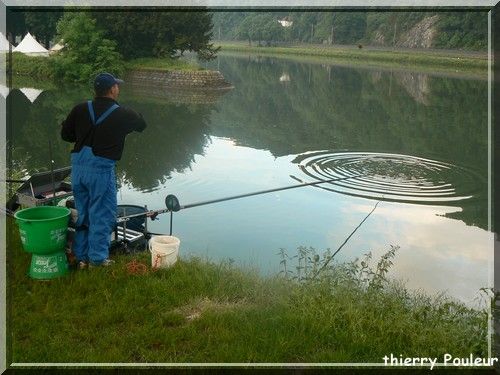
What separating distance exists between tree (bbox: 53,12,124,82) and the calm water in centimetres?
542

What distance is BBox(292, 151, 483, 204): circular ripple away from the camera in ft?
29.2

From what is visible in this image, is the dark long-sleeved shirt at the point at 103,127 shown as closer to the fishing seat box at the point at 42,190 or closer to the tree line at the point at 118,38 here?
the fishing seat box at the point at 42,190

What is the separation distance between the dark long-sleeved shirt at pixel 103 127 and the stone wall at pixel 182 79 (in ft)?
82.2

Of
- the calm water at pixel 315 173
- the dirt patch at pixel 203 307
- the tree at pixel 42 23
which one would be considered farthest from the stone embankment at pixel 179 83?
the dirt patch at pixel 203 307

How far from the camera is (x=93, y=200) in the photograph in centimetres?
412

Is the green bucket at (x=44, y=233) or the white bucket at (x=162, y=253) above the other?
the green bucket at (x=44, y=233)

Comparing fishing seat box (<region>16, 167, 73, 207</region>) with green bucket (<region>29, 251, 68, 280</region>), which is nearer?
green bucket (<region>29, 251, 68, 280</region>)

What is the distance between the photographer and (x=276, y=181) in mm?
10031

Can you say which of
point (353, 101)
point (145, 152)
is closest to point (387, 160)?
point (145, 152)

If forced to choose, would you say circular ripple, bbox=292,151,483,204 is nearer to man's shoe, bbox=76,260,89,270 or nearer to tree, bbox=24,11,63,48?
man's shoe, bbox=76,260,89,270

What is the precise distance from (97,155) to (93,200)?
344 mm

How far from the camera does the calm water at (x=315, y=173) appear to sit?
6.64 meters

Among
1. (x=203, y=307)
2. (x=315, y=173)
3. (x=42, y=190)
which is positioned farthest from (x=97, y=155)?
(x=315, y=173)

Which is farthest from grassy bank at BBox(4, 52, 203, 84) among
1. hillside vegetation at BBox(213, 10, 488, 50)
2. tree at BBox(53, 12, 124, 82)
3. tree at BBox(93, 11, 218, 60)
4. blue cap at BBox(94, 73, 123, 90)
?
blue cap at BBox(94, 73, 123, 90)
